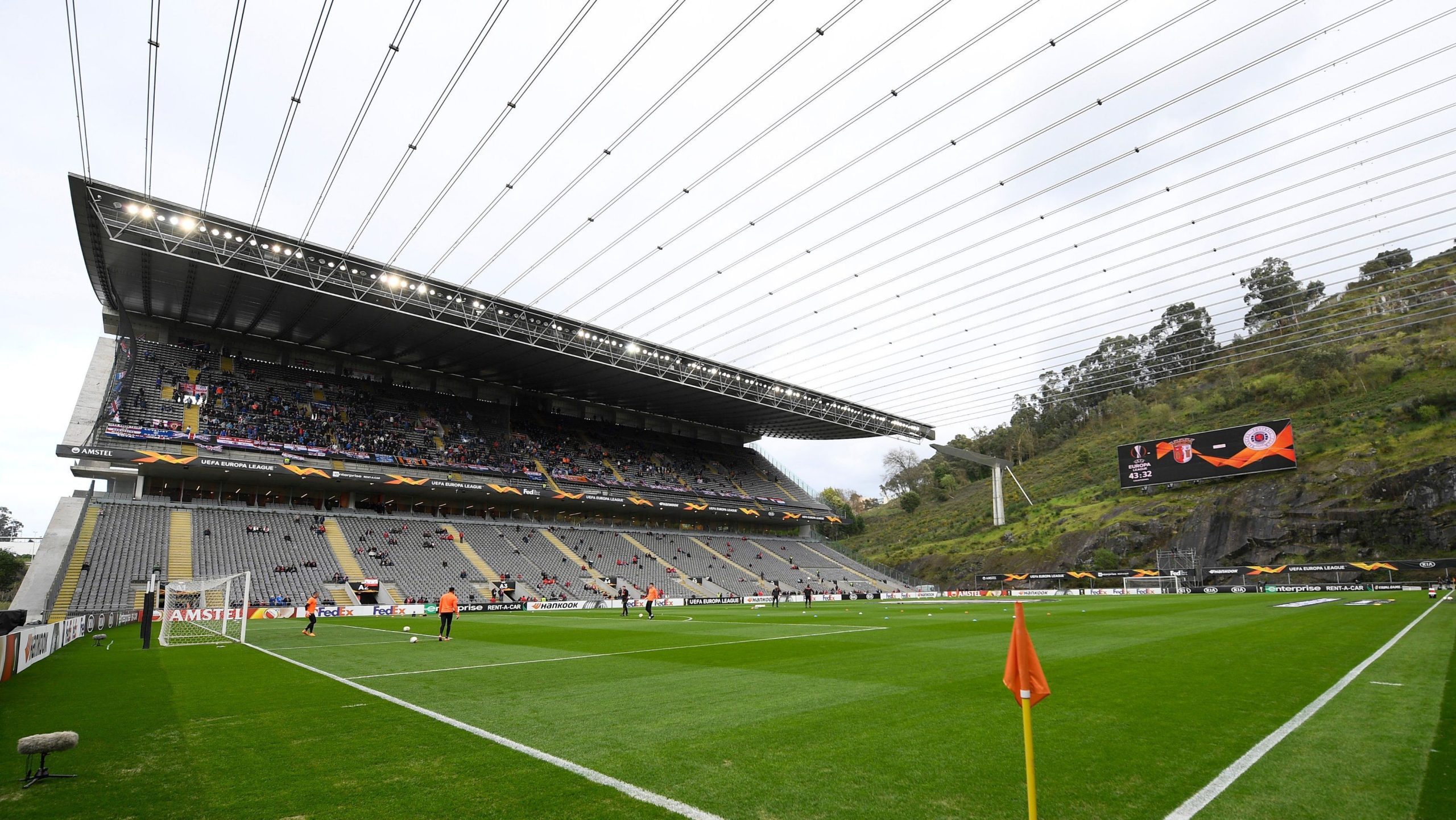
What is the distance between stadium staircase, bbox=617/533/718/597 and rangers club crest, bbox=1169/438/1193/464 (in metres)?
39.1

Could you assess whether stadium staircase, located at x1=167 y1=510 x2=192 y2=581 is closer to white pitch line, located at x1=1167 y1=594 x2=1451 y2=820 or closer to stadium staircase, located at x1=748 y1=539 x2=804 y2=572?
white pitch line, located at x1=1167 y1=594 x2=1451 y2=820

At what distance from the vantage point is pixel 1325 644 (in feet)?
46.7

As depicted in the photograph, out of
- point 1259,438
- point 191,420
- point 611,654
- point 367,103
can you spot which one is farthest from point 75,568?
point 1259,438

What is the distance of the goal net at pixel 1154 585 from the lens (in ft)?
161

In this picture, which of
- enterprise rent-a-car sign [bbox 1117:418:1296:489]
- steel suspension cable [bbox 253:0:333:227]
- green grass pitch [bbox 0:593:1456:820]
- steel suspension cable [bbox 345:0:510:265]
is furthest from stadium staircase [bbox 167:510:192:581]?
enterprise rent-a-car sign [bbox 1117:418:1296:489]

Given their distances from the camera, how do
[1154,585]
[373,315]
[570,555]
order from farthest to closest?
[570,555] < [1154,585] < [373,315]

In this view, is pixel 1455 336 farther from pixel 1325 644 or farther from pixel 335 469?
pixel 335 469

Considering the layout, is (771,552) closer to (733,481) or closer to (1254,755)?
(733,481)

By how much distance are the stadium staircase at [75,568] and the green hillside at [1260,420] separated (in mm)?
53129

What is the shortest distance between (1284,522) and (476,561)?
60.5 meters

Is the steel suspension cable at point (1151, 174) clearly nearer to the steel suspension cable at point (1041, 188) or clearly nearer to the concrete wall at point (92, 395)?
the steel suspension cable at point (1041, 188)

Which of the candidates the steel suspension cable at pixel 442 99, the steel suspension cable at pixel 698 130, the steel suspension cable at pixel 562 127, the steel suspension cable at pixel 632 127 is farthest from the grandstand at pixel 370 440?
the steel suspension cable at pixel 632 127

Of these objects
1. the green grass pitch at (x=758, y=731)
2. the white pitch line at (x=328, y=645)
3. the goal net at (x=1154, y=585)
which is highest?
the green grass pitch at (x=758, y=731)

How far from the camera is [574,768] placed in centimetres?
598
